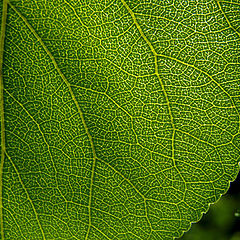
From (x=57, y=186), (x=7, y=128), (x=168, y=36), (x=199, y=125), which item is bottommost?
(x=57, y=186)

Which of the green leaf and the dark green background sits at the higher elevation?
the green leaf

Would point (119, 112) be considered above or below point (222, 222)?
above

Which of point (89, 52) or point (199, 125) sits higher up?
point (89, 52)

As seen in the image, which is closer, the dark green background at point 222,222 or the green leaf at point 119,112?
the green leaf at point 119,112

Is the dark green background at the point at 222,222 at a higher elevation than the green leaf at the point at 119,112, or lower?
lower

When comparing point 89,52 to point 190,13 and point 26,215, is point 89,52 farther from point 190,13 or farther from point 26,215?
point 26,215

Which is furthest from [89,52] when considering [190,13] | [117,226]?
[117,226]

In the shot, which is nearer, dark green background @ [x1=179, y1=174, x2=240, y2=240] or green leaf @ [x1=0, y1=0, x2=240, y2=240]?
green leaf @ [x1=0, y1=0, x2=240, y2=240]

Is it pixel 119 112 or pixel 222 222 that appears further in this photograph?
pixel 222 222
